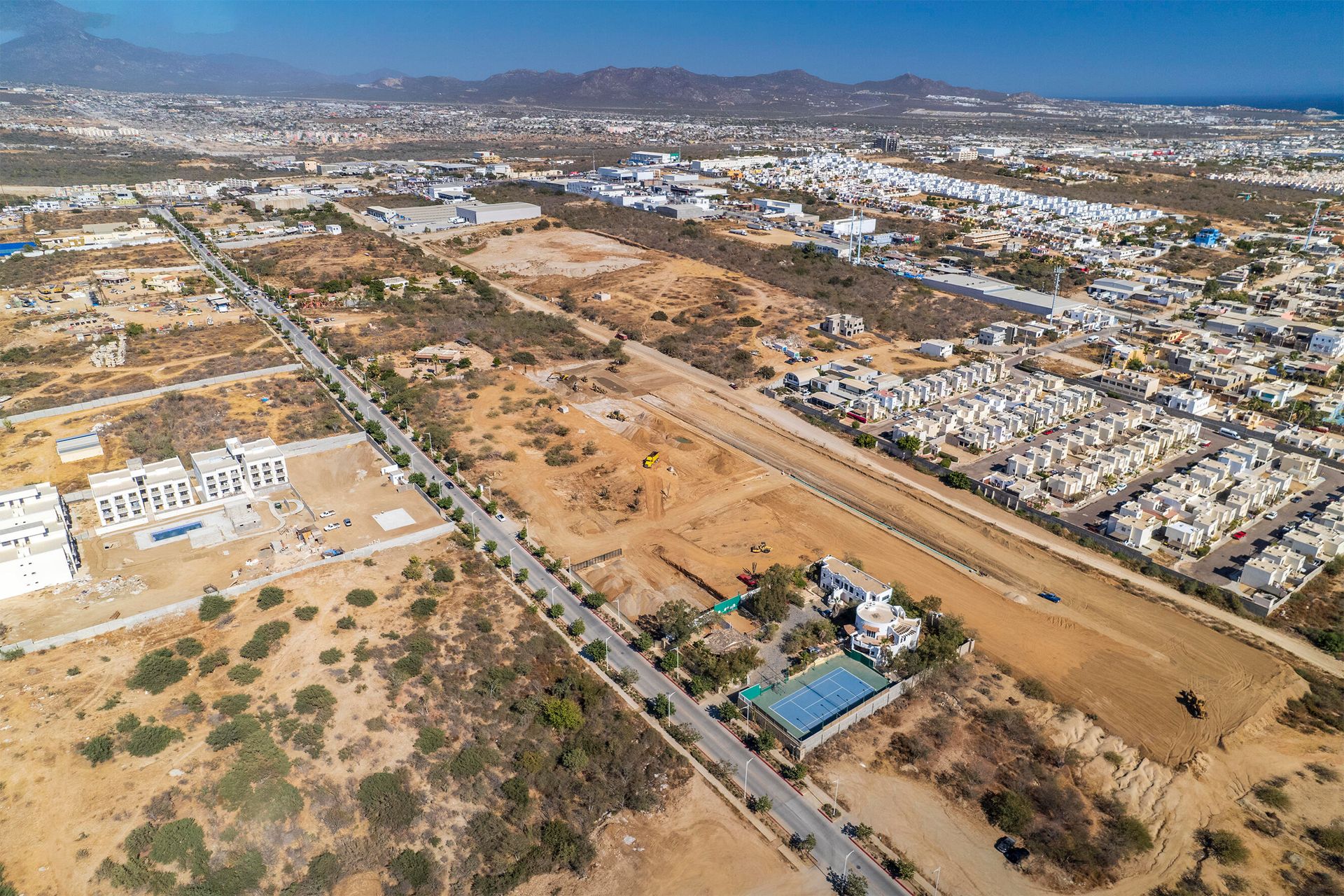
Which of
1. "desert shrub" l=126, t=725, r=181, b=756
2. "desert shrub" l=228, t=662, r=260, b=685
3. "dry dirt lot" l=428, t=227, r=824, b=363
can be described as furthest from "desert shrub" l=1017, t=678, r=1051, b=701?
"dry dirt lot" l=428, t=227, r=824, b=363

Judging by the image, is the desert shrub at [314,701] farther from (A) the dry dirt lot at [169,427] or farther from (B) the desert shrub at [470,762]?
(A) the dry dirt lot at [169,427]

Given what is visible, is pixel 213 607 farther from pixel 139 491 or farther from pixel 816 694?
pixel 816 694

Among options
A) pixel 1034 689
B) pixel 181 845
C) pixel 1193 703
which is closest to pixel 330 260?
pixel 181 845

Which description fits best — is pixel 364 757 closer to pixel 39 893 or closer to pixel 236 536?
pixel 39 893

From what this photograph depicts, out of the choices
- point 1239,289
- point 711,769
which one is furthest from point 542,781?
point 1239,289

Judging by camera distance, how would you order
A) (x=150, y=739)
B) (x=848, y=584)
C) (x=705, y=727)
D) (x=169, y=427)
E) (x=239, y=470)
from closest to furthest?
(x=150, y=739)
(x=705, y=727)
(x=848, y=584)
(x=239, y=470)
(x=169, y=427)

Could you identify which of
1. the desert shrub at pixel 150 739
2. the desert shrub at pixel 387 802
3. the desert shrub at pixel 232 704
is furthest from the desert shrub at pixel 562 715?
the desert shrub at pixel 150 739
